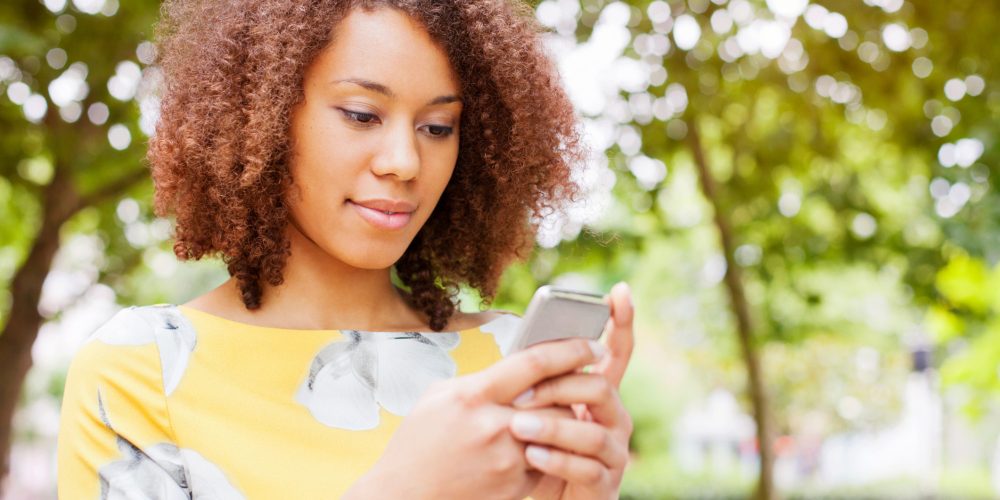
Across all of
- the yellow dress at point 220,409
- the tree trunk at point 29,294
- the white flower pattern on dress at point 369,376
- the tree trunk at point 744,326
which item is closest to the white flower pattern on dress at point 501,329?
the white flower pattern on dress at point 369,376

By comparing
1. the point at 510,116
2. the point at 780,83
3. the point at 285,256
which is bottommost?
the point at 285,256

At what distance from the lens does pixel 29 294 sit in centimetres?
719

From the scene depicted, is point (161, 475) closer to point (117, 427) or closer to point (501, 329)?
point (117, 427)

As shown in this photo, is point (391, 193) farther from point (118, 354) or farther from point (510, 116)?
point (118, 354)

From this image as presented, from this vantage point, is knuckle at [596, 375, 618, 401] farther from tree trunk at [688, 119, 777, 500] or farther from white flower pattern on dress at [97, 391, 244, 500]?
tree trunk at [688, 119, 777, 500]

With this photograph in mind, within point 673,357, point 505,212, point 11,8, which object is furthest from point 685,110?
point 673,357

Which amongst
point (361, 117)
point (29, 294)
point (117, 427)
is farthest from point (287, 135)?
point (29, 294)

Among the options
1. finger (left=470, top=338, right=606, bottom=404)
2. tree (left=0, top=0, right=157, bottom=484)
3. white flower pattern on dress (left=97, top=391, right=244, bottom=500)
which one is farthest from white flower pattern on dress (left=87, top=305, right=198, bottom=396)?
tree (left=0, top=0, right=157, bottom=484)

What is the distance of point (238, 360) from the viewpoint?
5.73 ft

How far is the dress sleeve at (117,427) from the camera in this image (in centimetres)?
157

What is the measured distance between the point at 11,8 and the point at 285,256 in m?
4.15

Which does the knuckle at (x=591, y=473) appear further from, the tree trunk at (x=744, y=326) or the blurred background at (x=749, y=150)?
the tree trunk at (x=744, y=326)

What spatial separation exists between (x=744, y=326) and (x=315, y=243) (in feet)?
18.7

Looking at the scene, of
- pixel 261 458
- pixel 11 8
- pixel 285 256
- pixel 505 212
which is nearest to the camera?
pixel 261 458
